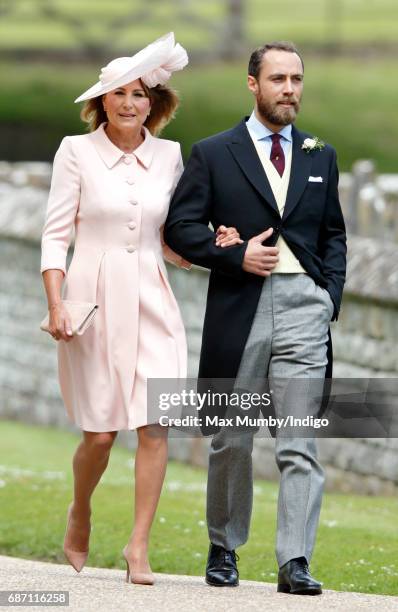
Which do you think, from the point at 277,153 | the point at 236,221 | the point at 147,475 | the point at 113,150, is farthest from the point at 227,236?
the point at 147,475

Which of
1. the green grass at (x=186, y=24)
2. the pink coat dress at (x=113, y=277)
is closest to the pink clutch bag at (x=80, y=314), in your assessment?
the pink coat dress at (x=113, y=277)

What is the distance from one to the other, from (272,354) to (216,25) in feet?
98.9

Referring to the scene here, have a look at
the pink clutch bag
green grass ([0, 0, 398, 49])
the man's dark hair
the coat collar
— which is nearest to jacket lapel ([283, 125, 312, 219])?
the coat collar

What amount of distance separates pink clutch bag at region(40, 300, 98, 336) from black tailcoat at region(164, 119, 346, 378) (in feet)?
1.19

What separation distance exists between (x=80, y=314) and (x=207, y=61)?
29795 millimetres

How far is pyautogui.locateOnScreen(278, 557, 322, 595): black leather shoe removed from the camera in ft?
19.0

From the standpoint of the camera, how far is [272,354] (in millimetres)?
6055

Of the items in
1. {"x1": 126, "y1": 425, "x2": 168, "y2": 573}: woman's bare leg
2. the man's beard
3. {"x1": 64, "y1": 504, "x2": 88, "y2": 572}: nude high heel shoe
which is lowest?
{"x1": 64, "y1": 504, "x2": 88, "y2": 572}: nude high heel shoe

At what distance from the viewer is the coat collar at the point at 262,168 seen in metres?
6.07

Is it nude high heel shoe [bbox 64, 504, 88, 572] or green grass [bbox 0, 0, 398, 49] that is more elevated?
green grass [bbox 0, 0, 398, 49]

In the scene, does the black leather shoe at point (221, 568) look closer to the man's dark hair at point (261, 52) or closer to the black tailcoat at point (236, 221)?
the black tailcoat at point (236, 221)

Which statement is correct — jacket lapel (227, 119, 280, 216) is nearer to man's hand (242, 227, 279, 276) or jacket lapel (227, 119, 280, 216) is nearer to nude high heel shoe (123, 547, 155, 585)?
man's hand (242, 227, 279, 276)

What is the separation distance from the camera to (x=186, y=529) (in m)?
8.13

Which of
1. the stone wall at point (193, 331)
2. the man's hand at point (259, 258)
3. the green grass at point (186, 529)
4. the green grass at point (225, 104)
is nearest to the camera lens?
the man's hand at point (259, 258)
